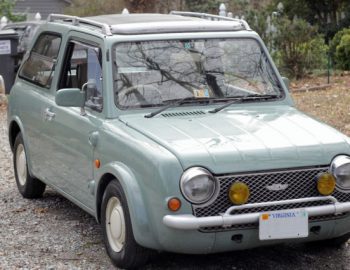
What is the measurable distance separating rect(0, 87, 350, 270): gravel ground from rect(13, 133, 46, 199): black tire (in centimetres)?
36

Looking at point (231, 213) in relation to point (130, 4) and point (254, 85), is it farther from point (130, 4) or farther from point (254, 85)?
point (130, 4)

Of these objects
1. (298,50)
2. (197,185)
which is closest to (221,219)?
(197,185)

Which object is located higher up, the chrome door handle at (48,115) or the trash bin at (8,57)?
the chrome door handle at (48,115)

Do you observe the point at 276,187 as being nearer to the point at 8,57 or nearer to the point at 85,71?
the point at 85,71

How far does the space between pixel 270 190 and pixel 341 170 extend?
49 cm

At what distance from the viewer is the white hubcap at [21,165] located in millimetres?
8086

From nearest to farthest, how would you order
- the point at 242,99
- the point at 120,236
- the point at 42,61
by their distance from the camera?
the point at 120,236 → the point at 242,99 → the point at 42,61

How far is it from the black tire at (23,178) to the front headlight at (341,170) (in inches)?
127

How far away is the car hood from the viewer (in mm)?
5387

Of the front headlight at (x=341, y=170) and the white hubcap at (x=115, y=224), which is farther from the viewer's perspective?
the white hubcap at (x=115, y=224)

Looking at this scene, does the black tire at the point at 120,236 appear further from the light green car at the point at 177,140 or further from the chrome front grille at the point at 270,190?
the chrome front grille at the point at 270,190

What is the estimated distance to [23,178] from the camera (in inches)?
322

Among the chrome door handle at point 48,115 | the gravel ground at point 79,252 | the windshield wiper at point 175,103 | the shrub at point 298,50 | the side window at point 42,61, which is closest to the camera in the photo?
the gravel ground at point 79,252

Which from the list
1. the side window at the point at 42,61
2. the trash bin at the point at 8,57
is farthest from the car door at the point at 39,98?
the trash bin at the point at 8,57
